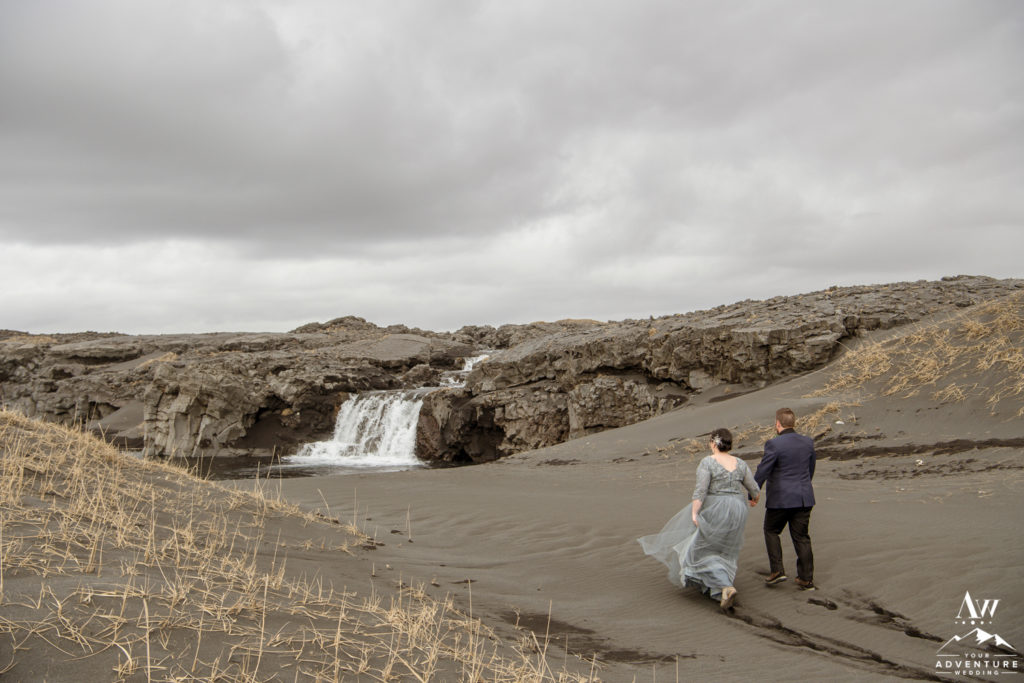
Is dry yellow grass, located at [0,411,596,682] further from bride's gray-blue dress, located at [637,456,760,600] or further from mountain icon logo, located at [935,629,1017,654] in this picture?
mountain icon logo, located at [935,629,1017,654]

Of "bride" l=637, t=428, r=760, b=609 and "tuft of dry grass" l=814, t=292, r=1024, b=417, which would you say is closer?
"bride" l=637, t=428, r=760, b=609

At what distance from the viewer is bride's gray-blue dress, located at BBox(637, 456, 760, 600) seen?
5.63 m

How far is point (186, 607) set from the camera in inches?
147

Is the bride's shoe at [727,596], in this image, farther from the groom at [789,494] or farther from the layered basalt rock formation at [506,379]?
the layered basalt rock formation at [506,379]

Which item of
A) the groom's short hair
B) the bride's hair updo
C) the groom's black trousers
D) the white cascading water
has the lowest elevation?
the white cascading water

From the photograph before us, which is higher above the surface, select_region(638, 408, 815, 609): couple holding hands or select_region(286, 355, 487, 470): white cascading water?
select_region(638, 408, 815, 609): couple holding hands

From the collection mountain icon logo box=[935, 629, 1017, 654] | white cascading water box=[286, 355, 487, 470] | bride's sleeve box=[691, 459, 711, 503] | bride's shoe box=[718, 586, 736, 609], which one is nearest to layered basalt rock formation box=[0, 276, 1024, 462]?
white cascading water box=[286, 355, 487, 470]

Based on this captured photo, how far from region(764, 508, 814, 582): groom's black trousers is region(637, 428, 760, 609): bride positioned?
15.8 inches

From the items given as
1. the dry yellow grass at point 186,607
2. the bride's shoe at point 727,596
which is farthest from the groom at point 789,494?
the dry yellow grass at point 186,607

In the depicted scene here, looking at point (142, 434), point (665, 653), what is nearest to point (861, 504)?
point (665, 653)

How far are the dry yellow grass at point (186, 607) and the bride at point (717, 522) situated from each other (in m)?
1.89

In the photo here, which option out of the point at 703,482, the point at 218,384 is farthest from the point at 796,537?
the point at 218,384

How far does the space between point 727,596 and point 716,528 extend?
0.55m

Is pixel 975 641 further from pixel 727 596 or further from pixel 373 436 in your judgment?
pixel 373 436
